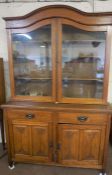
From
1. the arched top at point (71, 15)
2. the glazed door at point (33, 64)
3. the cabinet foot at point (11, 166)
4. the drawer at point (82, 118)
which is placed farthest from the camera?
the cabinet foot at point (11, 166)

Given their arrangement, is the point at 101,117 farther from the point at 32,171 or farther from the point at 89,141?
the point at 32,171

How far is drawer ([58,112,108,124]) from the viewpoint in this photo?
1799 mm

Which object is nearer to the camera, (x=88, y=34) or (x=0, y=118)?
(x=88, y=34)

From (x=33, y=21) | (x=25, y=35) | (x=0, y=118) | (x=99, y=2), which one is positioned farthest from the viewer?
(x=0, y=118)

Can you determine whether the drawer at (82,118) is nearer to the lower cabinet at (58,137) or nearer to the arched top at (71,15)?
the lower cabinet at (58,137)

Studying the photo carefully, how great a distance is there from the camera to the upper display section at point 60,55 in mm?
1742

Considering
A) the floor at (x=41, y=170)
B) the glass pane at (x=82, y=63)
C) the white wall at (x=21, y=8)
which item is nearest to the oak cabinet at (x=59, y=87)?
the glass pane at (x=82, y=63)

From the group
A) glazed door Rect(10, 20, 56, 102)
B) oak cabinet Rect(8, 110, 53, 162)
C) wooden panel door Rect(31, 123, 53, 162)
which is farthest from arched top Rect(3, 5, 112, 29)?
wooden panel door Rect(31, 123, 53, 162)

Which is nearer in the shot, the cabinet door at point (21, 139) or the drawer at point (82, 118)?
the drawer at point (82, 118)

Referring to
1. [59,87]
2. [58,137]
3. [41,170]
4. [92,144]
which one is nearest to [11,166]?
[41,170]

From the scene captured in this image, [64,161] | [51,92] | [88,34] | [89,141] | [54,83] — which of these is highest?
[88,34]

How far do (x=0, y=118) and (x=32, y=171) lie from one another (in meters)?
0.89

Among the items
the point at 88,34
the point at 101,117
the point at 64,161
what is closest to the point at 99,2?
the point at 88,34

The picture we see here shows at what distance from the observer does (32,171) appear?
2.03m
